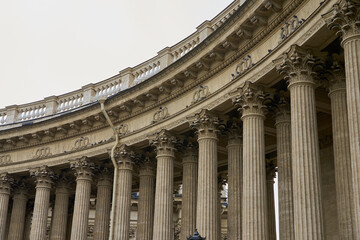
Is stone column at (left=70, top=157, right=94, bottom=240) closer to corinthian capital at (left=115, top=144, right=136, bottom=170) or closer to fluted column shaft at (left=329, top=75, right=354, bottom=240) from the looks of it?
corinthian capital at (left=115, top=144, right=136, bottom=170)

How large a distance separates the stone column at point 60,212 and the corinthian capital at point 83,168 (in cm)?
391

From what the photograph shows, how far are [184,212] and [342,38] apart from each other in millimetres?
15932

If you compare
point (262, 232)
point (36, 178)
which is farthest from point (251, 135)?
point (36, 178)

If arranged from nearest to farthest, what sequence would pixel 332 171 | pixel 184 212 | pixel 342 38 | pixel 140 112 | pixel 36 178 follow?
pixel 342 38 < pixel 332 171 < pixel 184 212 < pixel 140 112 < pixel 36 178

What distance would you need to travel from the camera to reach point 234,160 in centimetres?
3055

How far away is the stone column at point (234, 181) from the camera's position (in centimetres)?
2920

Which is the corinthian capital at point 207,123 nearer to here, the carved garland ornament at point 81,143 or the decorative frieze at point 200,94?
the decorative frieze at point 200,94

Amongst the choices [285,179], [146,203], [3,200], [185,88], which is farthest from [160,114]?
[3,200]

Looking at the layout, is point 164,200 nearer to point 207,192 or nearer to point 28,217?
point 207,192

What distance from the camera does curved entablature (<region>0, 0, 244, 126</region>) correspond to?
109ft

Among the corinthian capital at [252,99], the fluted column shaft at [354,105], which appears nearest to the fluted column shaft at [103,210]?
the corinthian capital at [252,99]

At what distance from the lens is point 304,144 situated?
72.1 ft

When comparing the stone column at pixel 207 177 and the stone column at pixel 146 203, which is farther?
the stone column at pixel 146 203

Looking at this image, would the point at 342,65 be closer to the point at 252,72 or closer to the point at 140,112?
the point at 252,72
